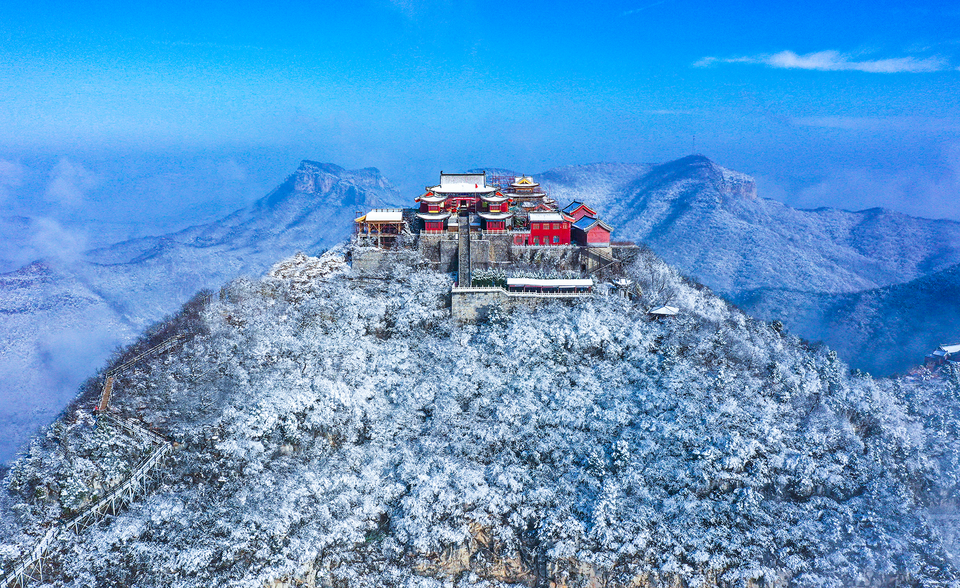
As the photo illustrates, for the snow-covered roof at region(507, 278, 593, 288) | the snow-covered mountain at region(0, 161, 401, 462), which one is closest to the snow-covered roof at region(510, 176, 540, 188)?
the snow-covered roof at region(507, 278, 593, 288)

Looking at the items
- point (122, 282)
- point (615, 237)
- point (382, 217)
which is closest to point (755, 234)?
point (615, 237)

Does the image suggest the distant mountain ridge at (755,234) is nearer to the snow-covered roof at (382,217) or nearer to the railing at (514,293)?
the railing at (514,293)

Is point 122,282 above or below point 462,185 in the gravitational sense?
below

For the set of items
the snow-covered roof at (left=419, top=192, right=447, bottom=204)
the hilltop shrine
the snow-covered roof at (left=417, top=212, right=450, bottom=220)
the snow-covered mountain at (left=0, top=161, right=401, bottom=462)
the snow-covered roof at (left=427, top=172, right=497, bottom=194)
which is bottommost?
the snow-covered mountain at (left=0, top=161, right=401, bottom=462)

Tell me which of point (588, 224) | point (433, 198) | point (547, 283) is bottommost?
point (547, 283)

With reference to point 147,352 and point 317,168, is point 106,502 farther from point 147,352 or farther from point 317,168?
point 317,168

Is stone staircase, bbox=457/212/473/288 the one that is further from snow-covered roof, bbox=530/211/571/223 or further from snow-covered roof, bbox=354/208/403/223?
snow-covered roof, bbox=530/211/571/223
